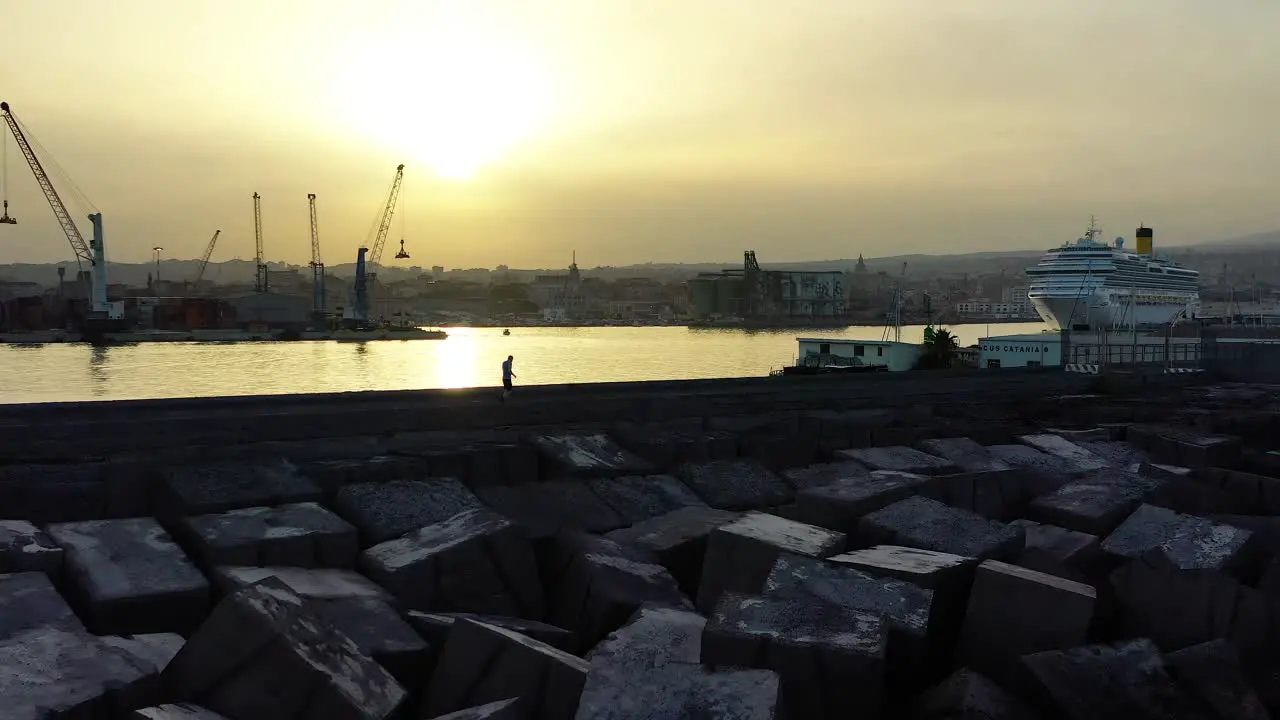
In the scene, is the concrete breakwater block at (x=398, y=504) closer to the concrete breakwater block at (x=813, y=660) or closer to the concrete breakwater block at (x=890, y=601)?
the concrete breakwater block at (x=890, y=601)

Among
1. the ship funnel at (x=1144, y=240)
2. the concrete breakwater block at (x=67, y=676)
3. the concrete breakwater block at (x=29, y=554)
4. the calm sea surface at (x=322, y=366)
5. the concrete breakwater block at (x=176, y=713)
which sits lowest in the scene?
the calm sea surface at (x=322, y=366)

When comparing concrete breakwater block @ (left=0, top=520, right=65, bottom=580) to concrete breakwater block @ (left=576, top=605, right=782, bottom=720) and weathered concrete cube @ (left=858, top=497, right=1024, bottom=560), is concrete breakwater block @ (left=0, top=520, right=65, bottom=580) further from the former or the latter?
weathered concrete cube @ (left=858, top=497, right=1024, bottom=560)

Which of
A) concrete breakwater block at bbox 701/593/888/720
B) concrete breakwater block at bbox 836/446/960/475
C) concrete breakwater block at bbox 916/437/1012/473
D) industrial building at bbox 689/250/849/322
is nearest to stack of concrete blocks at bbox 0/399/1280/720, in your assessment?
concrete breakwater block at bbox 701/593/888/720

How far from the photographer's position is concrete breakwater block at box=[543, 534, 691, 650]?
3.98 metres

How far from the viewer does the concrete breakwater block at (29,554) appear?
3.99 meters

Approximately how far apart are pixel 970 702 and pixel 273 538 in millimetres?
3046

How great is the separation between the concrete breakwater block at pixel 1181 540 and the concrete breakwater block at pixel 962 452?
2.27 m

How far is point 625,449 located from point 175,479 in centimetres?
307

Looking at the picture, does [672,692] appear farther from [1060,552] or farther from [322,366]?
[322,366]

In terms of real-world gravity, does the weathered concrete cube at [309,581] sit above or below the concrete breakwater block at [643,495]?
above

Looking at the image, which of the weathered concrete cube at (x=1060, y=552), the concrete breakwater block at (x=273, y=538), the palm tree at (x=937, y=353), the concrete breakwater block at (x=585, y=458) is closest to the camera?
the concrete breakwater block at (x=273, y=538)

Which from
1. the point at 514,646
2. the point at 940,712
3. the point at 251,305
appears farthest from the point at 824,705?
the point at 251,305

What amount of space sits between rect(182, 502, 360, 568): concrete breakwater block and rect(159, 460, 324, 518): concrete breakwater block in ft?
0.84

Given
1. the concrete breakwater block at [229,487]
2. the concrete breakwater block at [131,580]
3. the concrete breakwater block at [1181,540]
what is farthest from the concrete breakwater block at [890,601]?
the concrete breakwater block at [229,487]
